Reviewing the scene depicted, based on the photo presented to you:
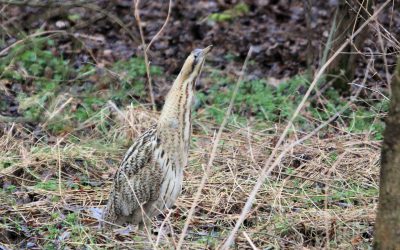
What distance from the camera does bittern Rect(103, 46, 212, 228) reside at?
587 centimetres

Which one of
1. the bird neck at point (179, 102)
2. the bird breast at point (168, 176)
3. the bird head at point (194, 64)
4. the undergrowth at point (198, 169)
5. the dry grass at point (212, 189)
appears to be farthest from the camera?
the undergrowth at point (198, 169)

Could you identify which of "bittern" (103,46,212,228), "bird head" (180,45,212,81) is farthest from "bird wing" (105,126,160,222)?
"bird head" (180,45,212,81)

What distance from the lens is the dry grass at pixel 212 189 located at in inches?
243

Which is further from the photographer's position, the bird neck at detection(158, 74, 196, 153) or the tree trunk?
the bird neck at detection(158, 74, 196, 153)

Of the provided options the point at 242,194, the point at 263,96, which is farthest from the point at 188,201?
the point at 263,96

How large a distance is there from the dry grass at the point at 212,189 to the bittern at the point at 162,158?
0.27 meters

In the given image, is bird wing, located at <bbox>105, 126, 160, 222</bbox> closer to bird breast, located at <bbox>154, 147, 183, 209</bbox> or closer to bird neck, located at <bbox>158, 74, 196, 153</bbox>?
bird breast, located at <bbox>154, 147, 183, 209</bbox>

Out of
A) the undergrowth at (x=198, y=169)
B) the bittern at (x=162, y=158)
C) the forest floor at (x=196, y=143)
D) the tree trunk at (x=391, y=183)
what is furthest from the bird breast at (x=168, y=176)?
the tree trunk at (x=391, y=183)

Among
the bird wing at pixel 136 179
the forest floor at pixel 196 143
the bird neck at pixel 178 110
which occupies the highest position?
the bird neck at pixel 178 110

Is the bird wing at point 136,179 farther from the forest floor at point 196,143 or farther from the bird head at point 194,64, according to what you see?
the bird head at point 194,64

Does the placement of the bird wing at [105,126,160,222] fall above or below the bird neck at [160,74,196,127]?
below

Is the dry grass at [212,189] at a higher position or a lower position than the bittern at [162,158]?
lower

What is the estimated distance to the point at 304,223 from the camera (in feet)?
20.5

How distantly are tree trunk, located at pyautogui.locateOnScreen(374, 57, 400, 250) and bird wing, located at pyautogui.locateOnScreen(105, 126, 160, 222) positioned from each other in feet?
6.86
